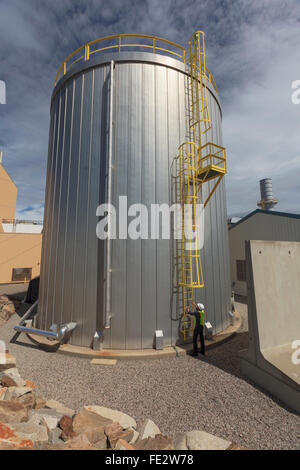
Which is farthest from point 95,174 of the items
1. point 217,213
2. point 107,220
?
point 217,213

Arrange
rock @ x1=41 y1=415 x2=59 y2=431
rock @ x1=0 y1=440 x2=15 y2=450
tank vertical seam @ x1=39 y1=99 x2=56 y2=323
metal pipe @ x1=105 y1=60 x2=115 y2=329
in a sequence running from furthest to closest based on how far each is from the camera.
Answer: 1. tank vertical seam @ x1=39 y1=99 x2=56 y2=323
2. metal pipe @ x1=105 y1=60 x2=115 y2=329
3. rock @ x1=41 y1=415 x2=59 y2=431
4. rock @ x1=0 y1=440 x2=15 y2=450

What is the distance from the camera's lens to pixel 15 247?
836 inches

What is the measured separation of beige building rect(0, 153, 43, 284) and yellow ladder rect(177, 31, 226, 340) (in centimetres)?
1998

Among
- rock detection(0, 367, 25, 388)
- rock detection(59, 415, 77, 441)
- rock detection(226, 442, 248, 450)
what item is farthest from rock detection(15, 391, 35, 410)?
rock detection(226, 442, 248, 450)

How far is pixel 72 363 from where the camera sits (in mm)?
6039

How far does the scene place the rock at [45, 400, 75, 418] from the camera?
392 centimetres

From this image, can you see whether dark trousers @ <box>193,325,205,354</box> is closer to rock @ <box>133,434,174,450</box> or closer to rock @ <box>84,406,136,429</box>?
rock @ <box>84,406,136,429</box>

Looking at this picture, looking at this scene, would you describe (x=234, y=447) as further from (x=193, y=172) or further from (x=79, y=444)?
(x=193, y=172)

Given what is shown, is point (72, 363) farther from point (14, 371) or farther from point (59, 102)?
point (59, 102)

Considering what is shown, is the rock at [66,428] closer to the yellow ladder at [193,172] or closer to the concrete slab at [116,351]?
the concrete slab at [116,351]

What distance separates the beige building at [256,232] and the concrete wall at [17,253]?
65.0 ft

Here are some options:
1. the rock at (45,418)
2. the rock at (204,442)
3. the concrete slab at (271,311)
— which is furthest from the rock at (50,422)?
the concrete slab at (271,311)

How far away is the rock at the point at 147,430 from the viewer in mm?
3257
